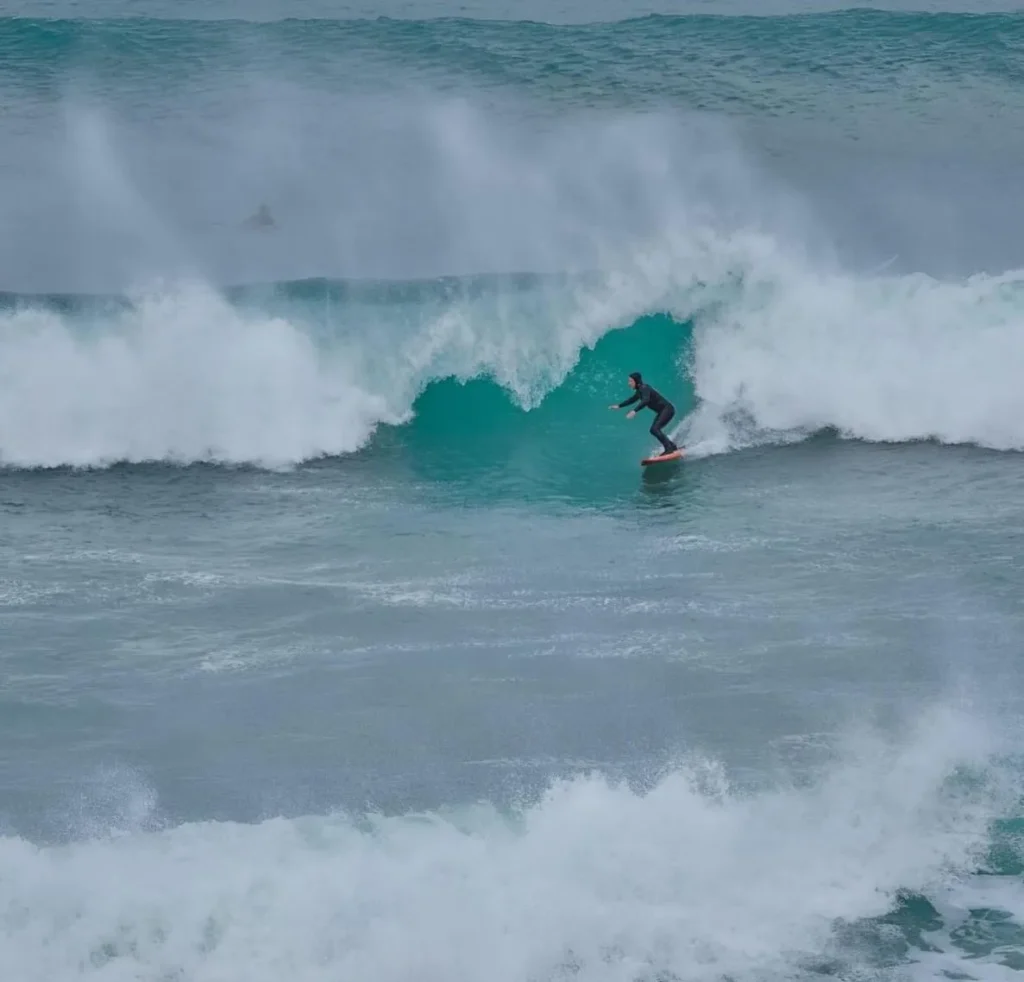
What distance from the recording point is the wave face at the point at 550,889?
926cm

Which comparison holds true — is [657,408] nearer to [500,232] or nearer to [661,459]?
[661,459]

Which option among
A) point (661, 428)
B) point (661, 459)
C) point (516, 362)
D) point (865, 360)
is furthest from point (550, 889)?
point (865, 360)

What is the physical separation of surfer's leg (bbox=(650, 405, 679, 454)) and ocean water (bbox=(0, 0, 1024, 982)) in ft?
1.41

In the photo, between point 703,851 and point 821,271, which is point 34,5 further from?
point 703,851

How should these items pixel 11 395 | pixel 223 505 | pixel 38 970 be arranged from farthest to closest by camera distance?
pixel 11 395 < pixel 223 505 < pixel 38 970

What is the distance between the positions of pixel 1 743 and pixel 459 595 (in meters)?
4.12

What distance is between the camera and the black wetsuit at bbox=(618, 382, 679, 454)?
17.0m

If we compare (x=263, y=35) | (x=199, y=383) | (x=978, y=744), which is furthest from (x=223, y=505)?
(x=263, y=35)

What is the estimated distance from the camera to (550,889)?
970cm

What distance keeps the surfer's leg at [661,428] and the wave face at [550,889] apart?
691 centimetres

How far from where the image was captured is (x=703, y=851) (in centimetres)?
1000

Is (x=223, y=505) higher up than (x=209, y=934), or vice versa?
(x=223, y=505)

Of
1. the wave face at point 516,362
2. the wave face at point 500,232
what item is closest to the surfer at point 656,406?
the wave face at point 516,362

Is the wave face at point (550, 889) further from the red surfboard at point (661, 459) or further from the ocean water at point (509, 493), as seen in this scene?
the red surfboard at point (661, 459)
